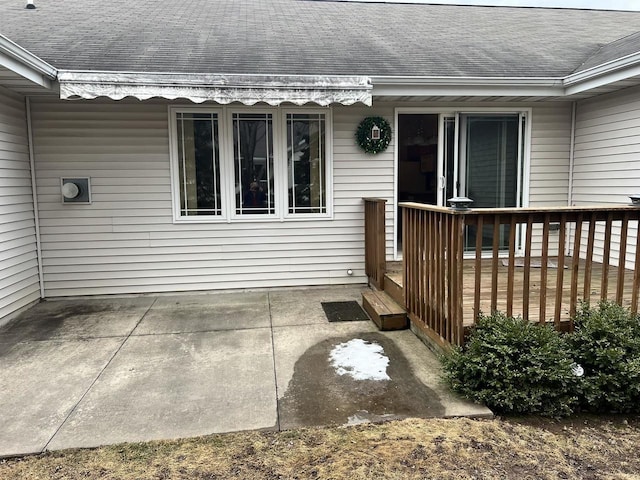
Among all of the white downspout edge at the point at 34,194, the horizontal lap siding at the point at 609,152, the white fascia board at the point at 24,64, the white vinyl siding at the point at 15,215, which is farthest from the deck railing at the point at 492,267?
the white downspout edge at the point at 34,194

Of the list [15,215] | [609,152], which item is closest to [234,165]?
[15,215]

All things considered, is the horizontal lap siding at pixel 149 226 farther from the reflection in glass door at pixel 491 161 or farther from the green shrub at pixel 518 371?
the green shrub at pixel 518 371

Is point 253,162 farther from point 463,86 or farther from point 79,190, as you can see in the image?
point 463,86

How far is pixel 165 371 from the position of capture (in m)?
3.39

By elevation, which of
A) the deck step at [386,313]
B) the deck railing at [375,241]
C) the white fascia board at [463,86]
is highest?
the white fascia board at [463,86]

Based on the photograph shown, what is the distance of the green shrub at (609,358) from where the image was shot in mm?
2730

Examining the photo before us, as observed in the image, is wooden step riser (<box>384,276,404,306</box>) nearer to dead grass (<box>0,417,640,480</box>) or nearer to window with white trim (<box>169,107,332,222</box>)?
window with white trim (<box>169,107,332,222</box>)

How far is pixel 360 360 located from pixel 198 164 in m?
3.41

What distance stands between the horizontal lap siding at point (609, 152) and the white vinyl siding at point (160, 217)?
25 centimetres

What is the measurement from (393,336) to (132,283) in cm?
351

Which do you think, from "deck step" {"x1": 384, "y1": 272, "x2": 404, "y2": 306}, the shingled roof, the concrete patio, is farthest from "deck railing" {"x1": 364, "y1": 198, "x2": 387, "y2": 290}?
the shingled roof

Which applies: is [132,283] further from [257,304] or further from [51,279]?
[257,304]

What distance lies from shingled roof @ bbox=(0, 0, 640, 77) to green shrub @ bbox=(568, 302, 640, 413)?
3415 mm

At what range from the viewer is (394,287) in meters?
4.74
